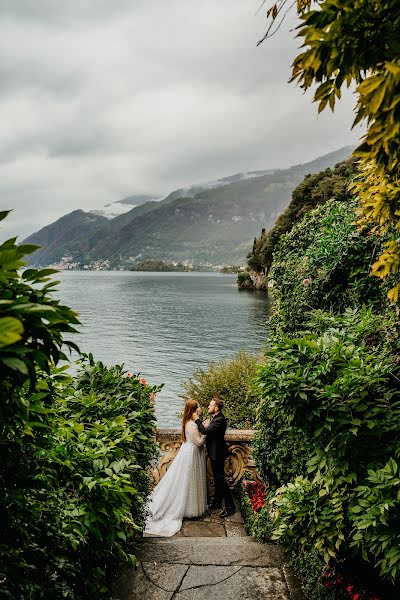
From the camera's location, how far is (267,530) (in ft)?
17.1

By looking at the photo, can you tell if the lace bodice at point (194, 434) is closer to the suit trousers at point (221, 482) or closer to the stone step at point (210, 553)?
the suit trousers at point (221, 482)

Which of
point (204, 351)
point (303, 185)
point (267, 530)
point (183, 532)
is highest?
point (303, 185)

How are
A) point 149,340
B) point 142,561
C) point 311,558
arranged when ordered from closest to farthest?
point 311,558
point 142,561
point 149,340

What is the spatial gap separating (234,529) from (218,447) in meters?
1.20

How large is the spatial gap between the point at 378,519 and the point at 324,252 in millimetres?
3880

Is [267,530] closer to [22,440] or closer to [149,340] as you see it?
[22,440]

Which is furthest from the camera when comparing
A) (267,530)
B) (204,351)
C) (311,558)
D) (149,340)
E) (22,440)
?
(149,340)

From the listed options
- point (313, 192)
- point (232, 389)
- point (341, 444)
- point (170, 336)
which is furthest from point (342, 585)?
point (170, 336)

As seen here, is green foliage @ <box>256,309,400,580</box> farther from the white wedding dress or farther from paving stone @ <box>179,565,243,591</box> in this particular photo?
the white wedding dress

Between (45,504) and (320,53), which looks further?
(45,504)

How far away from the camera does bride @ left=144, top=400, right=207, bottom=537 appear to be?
24.0 feet

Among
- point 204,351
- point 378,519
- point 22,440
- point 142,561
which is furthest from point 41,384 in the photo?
point 204,351

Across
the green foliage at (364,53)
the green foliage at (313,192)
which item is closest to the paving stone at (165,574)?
the green foliage at (364,53)

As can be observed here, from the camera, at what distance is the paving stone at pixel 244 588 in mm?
3779
